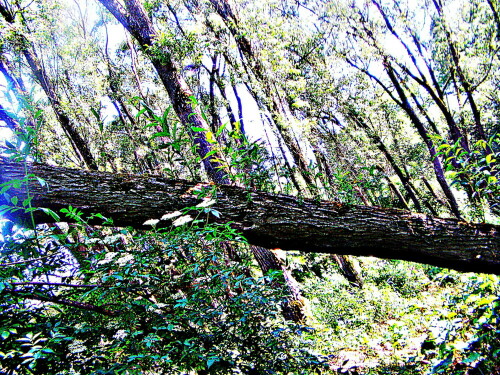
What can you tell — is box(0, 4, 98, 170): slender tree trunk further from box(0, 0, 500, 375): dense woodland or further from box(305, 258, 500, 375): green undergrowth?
box(305, 258, 500, 375): green undergrowth

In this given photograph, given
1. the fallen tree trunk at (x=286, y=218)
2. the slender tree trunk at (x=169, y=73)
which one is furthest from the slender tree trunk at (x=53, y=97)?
the fallen tree trunk at (x=286, y=218)

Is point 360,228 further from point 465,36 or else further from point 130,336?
point 465,36

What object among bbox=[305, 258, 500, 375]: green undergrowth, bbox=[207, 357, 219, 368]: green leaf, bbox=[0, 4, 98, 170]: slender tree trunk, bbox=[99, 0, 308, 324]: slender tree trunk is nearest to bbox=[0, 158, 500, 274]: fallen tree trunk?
bbox=[305, 258, 500, 375]: green undergrowth

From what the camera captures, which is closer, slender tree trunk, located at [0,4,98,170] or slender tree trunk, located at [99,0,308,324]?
slender tree trunk, located at [99,0,308,324]

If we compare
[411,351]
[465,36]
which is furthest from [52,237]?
[465,36]

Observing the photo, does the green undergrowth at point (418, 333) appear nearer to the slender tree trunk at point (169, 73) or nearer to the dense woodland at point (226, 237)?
the dense woodland at point (226, 237)

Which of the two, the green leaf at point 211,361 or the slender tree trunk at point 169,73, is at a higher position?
the slender tree trunk at point 169,73

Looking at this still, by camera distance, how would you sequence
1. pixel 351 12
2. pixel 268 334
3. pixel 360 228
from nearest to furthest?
pixel 268 334
pixel 360 228
pixel 351 12

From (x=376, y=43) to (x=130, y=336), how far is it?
9644 millimetres

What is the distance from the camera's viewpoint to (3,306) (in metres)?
1.34

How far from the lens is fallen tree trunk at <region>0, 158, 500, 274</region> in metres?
2.52

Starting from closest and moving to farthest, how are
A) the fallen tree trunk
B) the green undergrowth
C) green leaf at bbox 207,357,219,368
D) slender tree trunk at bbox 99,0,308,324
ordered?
green leaf at bbox 207,357,219,368
the green undergrowth
the fallen tree trunk
slender tree trunk at bbox 99,0,308,324

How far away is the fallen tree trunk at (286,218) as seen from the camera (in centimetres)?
252

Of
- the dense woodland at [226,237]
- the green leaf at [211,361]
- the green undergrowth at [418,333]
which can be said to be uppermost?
the dense woodland at [226,237]
